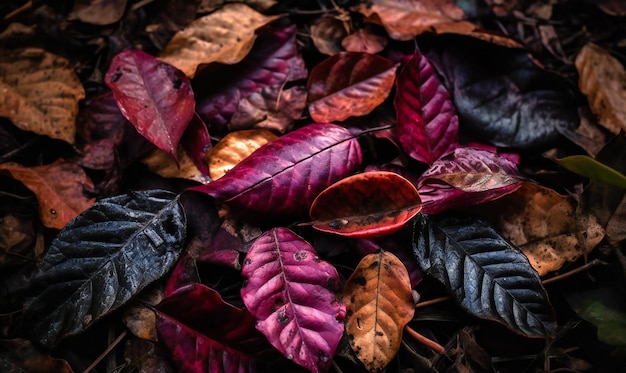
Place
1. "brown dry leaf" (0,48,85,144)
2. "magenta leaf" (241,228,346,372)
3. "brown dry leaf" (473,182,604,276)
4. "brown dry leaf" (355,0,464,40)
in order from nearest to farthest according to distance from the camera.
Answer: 1. "magenta leaf" (241,228,346,372)
2. "brown dry leaf" (473,182,604,276)
3. "brown dry leaf" (0,48,85,144)
4. "brown dry leaf" (355,0,464,40)

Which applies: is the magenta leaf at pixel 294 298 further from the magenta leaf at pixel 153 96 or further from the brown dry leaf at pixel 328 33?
the brown dry leaf at pixel 328 33

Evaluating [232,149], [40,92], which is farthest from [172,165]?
[40,92]

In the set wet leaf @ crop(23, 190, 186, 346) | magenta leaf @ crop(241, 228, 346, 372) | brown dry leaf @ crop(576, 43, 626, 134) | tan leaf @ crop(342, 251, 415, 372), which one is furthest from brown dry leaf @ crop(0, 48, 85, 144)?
brown dry leaf @ crop(576, 43, 626, 134)

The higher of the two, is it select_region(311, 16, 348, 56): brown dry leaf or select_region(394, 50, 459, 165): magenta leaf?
select_region(311, 16, 348, 56): brown dry leaf

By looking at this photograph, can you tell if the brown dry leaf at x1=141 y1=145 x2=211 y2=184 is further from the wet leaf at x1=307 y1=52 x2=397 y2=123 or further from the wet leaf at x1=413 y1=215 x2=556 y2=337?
the wet leaf at x1=413 y1=215 x2=556 y2=337

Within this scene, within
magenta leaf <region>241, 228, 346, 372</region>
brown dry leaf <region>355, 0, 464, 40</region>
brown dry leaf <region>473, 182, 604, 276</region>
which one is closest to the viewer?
magenta leaf <region>241, 228, 346, 372</region>

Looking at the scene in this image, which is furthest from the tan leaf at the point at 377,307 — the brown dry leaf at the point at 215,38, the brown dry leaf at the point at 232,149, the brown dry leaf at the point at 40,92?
the brown dry leaf at the point at 40,92

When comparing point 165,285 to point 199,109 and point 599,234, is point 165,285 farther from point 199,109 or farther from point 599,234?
point 599,234

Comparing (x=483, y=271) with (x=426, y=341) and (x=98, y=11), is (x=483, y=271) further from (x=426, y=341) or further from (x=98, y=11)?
(x=98, y=11)
